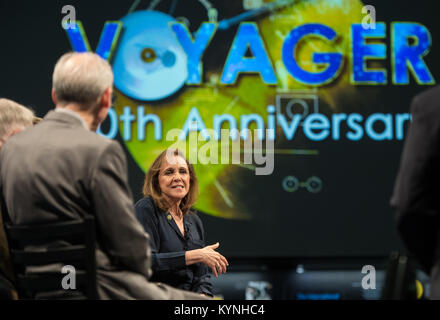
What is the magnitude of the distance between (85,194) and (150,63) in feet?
14.5

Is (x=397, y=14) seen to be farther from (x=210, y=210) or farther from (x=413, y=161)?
(x=413, y=161)

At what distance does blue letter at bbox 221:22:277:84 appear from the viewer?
6297mm

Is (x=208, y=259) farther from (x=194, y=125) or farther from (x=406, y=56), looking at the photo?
(x=406, y=56)

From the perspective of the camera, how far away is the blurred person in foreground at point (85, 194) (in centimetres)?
200

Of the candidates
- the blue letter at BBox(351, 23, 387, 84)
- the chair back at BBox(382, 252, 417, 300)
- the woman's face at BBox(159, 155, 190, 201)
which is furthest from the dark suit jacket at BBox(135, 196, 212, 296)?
the blue letter at BBox(351, 23, 387, 84)

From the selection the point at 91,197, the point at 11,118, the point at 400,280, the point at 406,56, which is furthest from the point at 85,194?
the point at 406,56

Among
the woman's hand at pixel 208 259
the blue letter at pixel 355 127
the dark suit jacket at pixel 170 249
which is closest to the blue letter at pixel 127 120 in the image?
the blue letter at pixel 355 127

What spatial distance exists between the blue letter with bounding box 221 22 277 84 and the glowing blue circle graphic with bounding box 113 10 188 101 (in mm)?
490

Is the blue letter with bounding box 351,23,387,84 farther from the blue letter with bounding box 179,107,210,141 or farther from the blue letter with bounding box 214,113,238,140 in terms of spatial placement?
the blue letter with bounding box 179,107,210,141

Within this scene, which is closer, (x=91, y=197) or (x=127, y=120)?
(x=91, y=197)

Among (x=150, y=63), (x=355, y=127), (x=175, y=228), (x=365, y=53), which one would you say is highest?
(x=365, y=53)

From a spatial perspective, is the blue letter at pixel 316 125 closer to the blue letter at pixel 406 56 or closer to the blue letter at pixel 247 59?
the blue letter at pixel 247 59

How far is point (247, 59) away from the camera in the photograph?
6.31m
